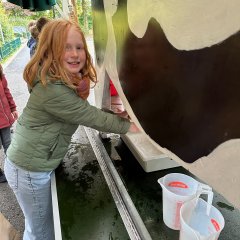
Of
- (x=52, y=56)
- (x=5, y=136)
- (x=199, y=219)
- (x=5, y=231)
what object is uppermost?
(x=52, y=56)

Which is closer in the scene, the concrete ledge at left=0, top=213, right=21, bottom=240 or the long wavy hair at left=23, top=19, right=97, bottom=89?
the long wavy hair at left=23, top=19, right=97, bottom=89

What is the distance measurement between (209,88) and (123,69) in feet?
1.67

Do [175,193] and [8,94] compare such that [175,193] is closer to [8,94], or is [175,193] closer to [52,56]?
[52,56]

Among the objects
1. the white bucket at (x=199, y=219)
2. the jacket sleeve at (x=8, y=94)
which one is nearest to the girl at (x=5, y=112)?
the jacket sleeve at (x=8, y=94)

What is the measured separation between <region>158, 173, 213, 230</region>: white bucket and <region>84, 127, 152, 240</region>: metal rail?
111 mm

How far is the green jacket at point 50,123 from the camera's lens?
Result: 106 cm

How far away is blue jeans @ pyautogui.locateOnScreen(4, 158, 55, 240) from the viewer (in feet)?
4.30

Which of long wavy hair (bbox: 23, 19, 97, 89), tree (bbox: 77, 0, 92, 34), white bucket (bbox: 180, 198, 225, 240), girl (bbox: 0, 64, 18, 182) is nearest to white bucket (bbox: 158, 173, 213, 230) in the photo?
white bucket (bbox: 180, 198, 225, 240)

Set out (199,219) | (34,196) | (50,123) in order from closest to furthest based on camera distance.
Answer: (199,219), (50,123), (34,196)

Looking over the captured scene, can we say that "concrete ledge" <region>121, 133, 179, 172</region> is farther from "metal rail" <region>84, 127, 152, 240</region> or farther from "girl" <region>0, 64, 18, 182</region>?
"girl" <region>0, 64, 18, 182</region>

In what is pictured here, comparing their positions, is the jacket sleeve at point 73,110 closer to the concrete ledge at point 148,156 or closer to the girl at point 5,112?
the concrete ledge at point 148,156

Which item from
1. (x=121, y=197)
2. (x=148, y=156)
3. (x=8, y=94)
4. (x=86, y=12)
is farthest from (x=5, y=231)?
(x=86, y=12)

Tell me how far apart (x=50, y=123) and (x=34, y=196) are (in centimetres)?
41

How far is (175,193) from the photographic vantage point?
1.07 meters
